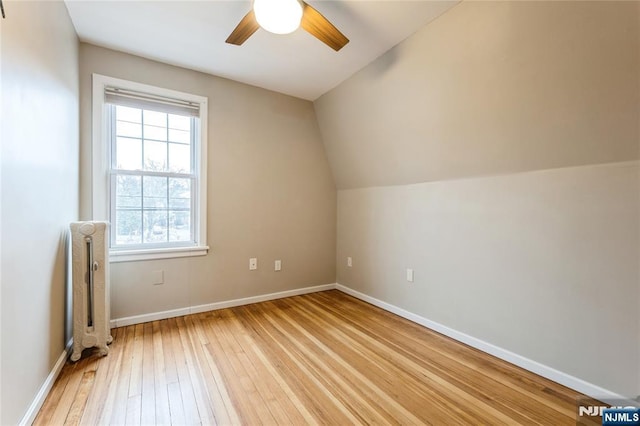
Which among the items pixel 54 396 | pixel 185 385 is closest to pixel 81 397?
pixel 54 396

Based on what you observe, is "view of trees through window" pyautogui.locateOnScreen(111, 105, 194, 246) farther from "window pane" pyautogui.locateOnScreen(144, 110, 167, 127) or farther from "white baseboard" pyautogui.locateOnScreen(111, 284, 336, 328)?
"white baseboard" pyautogui.locateOnScreen(111, 284, 336, 328)

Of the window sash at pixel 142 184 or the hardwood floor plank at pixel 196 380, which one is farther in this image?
the window sash at pixel 142 184

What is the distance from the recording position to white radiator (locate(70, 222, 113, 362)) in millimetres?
1964

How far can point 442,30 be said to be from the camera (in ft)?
6.25

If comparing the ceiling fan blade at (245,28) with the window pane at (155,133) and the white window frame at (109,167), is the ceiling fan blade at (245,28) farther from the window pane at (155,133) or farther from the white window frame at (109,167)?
the window pane at (155,133)

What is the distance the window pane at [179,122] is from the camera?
9.12 feet

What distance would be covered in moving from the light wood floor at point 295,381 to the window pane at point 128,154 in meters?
1.47

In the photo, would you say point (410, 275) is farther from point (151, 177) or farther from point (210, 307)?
point (151, 177)

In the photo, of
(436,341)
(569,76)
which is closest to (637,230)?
(569,76)

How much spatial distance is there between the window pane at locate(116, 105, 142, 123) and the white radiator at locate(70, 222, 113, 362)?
3.61 ft

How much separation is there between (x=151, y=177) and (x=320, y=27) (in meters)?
2.06

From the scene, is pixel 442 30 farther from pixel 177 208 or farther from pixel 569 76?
pixel 177 208

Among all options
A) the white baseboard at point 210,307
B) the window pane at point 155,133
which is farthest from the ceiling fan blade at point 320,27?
the white baseboard at point 210,307

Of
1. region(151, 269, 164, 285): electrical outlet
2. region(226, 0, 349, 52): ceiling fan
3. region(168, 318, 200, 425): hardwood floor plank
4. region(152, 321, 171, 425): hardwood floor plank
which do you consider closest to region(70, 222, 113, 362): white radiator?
region(152, 321, 171, 425): hardwood floor plank
